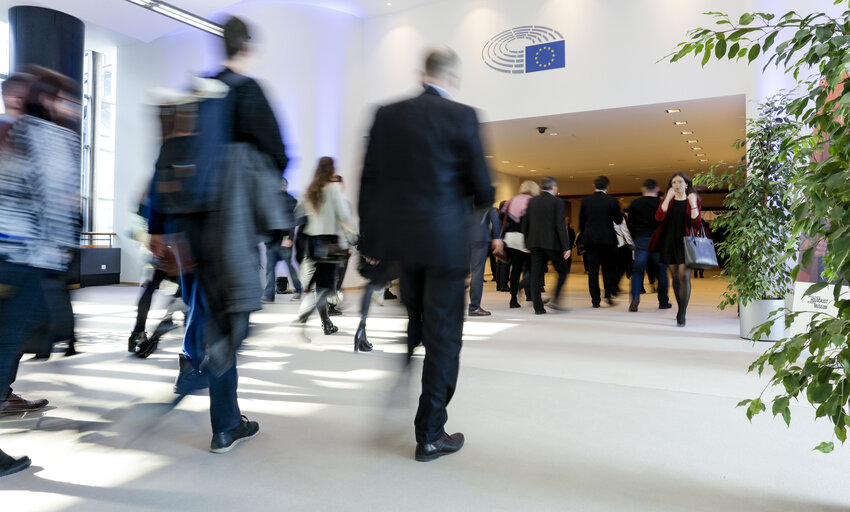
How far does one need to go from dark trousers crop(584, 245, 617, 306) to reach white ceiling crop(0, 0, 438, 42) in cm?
523

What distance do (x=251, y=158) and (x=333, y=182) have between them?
2.70 metres

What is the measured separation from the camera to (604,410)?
3.02m

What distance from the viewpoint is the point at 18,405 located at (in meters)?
2.90

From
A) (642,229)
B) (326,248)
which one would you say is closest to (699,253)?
(642,229)

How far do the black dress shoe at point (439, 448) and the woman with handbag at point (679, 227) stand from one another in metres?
4.18

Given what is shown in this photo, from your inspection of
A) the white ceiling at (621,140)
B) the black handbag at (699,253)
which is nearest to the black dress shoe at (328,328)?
the white ceiling at (621,140)

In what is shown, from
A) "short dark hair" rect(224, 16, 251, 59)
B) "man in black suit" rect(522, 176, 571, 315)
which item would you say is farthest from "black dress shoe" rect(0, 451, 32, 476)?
"man in black suit" rect(522, 176, 571, 315)

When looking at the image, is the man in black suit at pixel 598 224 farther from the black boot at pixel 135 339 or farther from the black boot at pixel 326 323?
the black boot at pixel 135 339

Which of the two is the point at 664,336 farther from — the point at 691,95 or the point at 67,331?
the point at 67,331

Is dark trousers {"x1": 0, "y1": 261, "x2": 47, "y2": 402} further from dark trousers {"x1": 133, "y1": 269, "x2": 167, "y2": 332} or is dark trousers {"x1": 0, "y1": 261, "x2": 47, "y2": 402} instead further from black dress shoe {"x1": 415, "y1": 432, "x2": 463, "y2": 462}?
dark trousers {"x1": 133, "y1": 269, "x2": 167, "y2": 332}

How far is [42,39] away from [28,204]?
9087 mm

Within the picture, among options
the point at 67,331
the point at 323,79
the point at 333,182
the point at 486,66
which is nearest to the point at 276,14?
the point at 323,79

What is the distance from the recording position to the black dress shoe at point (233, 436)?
2.39 meters

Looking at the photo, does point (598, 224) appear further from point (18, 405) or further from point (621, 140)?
Answer: point (18, 405)
